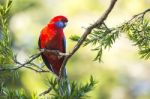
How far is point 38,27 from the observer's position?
896 cm

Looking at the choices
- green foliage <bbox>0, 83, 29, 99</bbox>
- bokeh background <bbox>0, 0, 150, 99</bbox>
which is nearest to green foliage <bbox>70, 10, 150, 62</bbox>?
green foliage <bbox>0, 83, 29, 99</bbox>

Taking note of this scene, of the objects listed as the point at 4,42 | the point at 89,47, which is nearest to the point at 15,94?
the point at 4,42

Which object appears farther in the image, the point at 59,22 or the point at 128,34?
the point at 59,22

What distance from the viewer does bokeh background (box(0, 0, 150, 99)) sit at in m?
8.44

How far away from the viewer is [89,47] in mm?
7984

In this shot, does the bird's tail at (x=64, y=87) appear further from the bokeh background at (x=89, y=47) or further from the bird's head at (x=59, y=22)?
the bokeh background at (x=89, y=47)

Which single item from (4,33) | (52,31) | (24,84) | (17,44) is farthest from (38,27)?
(4,33)

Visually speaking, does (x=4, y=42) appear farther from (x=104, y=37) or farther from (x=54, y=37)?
(x=54, y=37)

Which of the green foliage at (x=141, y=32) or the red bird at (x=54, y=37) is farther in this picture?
the red bird at (x=54, y=37)

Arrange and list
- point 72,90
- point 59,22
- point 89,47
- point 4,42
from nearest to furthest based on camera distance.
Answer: point 72,90
point 4,42
point 59,22
point 89,47

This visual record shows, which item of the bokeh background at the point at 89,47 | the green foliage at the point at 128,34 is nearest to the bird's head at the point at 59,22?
the green foliage at the point at 128,34

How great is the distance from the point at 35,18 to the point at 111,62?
156cm

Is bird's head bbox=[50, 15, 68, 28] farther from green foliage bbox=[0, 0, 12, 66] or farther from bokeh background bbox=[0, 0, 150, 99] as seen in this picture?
bokeh background bbox=[0, 0, 150, 99]

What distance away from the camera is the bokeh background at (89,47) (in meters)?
8.44
